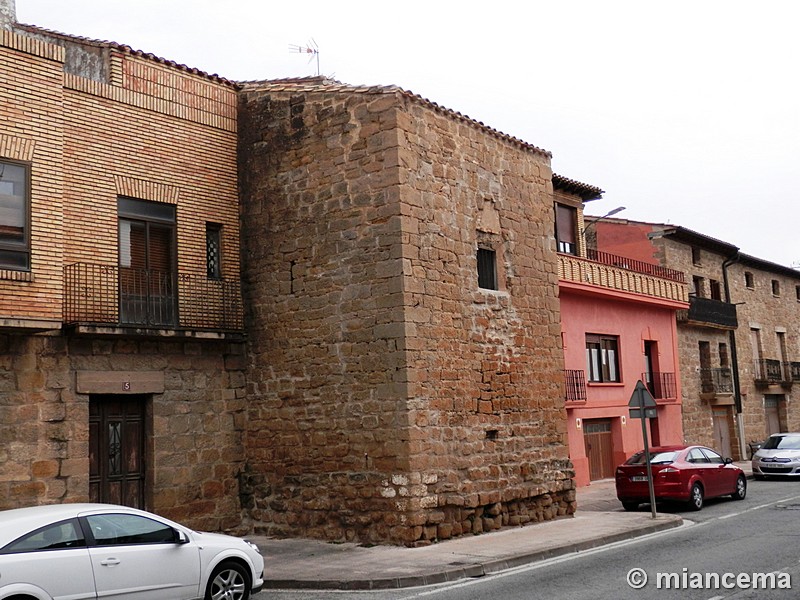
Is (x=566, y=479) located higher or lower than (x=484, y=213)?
lower

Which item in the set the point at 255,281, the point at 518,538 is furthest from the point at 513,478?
the point at 255,281

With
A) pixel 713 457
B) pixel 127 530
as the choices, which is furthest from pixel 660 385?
pixel 127 530

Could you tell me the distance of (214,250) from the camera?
1458cm

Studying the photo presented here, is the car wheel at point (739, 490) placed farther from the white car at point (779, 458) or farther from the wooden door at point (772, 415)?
the wooden door at point (772, 415)

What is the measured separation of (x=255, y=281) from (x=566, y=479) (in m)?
6.48

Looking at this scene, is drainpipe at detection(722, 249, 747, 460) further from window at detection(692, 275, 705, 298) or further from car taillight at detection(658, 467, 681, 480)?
car taillight at detection(658, 467, 681, 480)

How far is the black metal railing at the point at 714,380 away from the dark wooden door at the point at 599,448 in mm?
7137

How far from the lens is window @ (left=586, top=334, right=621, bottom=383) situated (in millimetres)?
23609

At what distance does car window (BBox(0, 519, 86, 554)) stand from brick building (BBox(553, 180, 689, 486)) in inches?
611

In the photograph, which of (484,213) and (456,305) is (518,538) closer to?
(456,305)

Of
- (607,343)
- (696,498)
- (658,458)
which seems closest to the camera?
(696,498)

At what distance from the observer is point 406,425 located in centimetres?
1254

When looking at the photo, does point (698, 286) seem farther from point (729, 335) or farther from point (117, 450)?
point (117, 450)

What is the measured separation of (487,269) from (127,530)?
8.26m
